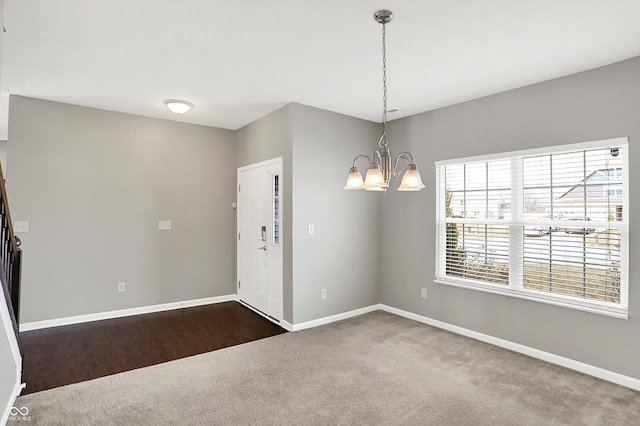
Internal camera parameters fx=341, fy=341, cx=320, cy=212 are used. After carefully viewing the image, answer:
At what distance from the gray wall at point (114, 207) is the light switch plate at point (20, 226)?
60mm

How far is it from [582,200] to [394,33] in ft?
7.75

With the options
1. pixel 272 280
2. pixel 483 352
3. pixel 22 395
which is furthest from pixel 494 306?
pixel 22 395

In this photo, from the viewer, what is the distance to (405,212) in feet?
15.4

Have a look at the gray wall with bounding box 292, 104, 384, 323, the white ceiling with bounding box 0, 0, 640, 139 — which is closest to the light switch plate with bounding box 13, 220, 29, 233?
the white ceiling with bounding box 0, 0, 640, 139

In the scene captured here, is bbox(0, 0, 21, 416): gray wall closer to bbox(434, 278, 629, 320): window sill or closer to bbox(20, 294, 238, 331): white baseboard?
bbox(20, 294, 238, 331): white baseboard

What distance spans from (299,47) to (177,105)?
2056mm

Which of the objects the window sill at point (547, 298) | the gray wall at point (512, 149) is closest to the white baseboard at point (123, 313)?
the gray wall at point (512, 149)

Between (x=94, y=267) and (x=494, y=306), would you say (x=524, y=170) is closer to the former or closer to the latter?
(x=494, y=306)

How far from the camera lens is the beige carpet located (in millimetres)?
2404

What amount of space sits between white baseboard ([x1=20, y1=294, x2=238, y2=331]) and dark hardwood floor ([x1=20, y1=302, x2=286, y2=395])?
0.10 m

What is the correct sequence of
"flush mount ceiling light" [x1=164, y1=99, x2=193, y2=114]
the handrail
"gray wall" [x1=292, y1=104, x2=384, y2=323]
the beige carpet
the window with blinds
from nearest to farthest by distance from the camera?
the beige carpet
the handrail
the window with blinds
"flush mount ceiling light" [x1=164, y1=99, x2=193, y2=114]
"gray wall" [x1=292, y1=104, x2=384, y2=323]

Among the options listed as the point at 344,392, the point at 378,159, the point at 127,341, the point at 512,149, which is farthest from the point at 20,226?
the point at 512,149

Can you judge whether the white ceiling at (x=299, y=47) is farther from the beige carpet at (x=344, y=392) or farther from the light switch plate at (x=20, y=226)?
the beige carpet at (x=344, y=392)

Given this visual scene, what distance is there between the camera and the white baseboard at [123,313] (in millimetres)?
4129
